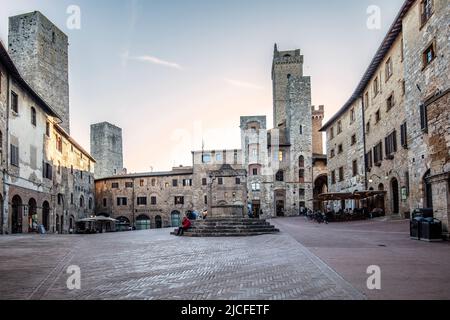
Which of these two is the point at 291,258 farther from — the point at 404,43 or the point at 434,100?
the point at 404,43

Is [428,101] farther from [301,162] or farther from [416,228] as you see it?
[301,162]

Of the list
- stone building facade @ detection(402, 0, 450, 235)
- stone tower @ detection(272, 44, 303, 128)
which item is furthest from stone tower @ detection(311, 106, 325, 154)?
stone building facade @ detection(402, 0, 450, 235)

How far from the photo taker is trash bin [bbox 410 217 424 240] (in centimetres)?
1433

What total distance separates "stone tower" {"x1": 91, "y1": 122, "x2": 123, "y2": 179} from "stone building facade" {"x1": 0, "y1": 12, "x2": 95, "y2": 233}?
22732mm

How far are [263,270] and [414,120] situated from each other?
1661 centimetres

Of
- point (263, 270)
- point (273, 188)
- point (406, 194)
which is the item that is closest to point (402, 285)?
point (263, 270)

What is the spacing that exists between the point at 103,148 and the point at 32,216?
3628cm

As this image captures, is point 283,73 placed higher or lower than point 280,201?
higher

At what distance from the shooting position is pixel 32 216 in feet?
91.3

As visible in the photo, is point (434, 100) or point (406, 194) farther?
point (406, 194)

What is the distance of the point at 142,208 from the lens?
54938mm

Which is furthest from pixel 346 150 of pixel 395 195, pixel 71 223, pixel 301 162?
pixel 71 223

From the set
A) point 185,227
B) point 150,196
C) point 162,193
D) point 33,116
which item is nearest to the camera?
point 185,227

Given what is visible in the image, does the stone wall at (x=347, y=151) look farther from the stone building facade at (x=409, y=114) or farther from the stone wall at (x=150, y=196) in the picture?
the stone wall at (x=150, y=196)
